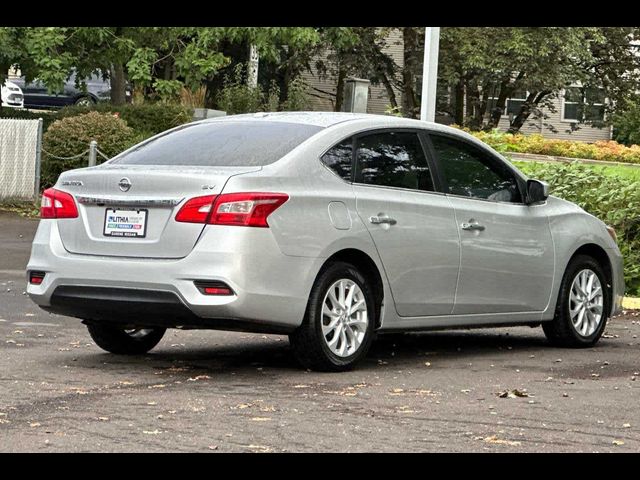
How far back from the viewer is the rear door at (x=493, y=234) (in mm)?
10297

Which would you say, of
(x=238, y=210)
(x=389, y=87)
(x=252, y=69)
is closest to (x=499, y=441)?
(x=238, y=210)

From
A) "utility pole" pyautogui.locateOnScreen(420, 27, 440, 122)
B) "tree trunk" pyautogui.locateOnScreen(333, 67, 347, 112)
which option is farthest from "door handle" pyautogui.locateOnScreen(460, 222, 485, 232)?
"tree trunk" pyautogui.locateOnScreen(333, 67, 347, 112)

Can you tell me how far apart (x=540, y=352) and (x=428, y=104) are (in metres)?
9.40

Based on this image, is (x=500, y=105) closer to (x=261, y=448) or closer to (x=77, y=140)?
(x=77, y=140)

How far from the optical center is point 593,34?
42.6 meters

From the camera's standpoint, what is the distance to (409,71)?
4362 centimetres

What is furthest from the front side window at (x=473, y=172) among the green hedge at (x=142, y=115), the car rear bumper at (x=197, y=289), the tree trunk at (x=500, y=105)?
the tree trunk at (x=500, y=105)

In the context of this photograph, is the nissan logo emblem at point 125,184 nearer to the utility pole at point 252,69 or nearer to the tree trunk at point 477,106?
the utility pole at point 252,69

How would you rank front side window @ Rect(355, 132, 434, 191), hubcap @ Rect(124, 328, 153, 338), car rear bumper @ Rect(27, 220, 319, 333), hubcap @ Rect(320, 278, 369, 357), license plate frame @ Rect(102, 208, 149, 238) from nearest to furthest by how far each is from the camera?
car rear bumper @ Rect(27, 220, 319, 333), license plate frame @ Rect(102, 208, 149, 238), hubcap @ Rect(320, 278, 369, 357), front side window @ Rect(355, 132, 434, 191), hubcap @ Rect(124, 328, 153, 338)

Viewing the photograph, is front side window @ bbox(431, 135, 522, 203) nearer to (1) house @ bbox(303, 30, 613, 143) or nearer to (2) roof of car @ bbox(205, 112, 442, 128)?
(2) roof of car @ bbox(205, 112, 442, 128)

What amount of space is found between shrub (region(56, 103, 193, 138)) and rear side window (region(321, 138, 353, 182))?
1673 cm

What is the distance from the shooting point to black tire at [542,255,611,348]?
36.3ft
